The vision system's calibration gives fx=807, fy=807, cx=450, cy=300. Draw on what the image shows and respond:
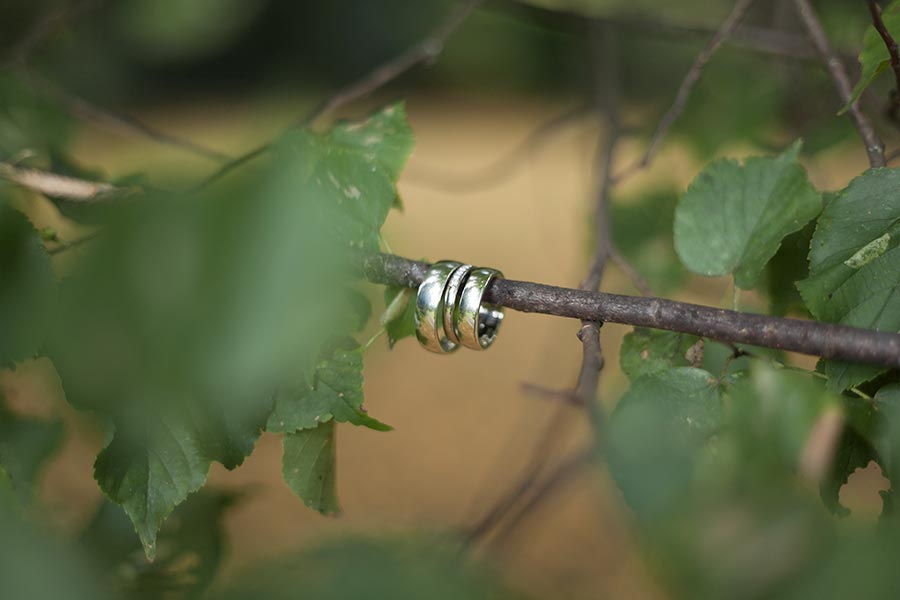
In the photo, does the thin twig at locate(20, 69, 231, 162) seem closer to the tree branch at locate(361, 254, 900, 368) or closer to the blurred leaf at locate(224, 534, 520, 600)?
the tree branch at locate(361, 254, 900, 368)

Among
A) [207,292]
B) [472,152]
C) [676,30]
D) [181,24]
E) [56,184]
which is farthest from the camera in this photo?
[472,152]

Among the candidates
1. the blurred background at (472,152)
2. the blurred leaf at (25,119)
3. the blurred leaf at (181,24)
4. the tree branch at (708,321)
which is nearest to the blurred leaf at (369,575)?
the blurred background at (472,152)

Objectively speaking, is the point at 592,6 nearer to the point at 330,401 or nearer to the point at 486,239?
the point at 486,239

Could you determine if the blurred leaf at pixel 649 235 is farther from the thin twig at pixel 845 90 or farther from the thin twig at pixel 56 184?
the thin twig at pixel 56 184

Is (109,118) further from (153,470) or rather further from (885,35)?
(885,35)

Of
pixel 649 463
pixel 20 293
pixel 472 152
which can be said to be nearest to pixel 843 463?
pixel 649 463

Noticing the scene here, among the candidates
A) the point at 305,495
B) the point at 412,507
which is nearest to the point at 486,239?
the point at 412,507
